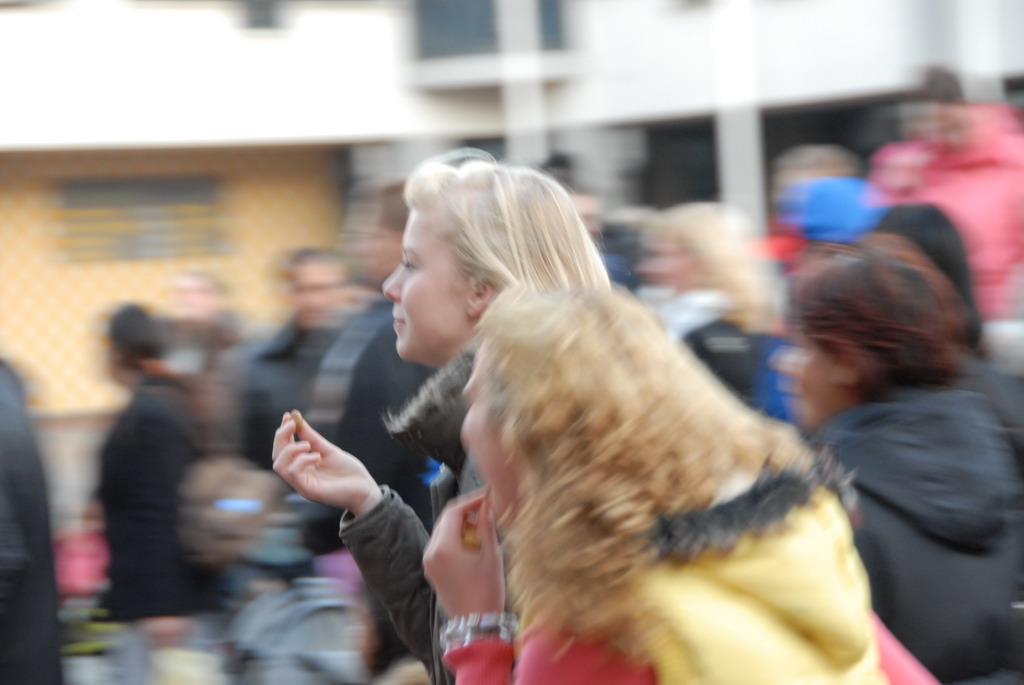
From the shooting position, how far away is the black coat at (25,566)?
102 inches

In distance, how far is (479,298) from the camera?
6.47 ft

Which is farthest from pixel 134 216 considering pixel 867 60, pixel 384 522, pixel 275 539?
pixel 384 522

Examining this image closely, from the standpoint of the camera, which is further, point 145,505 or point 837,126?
point 837,126

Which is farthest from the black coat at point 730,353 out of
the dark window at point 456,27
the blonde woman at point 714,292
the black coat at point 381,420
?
the dark window at point 456,27

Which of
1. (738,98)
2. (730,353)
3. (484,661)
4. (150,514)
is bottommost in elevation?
(150,514)

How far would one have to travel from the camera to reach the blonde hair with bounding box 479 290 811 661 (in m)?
1.29

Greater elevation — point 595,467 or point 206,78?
point 206,78

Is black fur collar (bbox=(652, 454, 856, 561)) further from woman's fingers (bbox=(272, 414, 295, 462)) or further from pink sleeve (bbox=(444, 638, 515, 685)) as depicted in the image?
woman's fingers (bbox=(272, 414, 295, 462))

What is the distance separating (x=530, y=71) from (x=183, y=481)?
1346 cm

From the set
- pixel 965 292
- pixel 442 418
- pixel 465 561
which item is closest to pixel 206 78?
pixel 965 292

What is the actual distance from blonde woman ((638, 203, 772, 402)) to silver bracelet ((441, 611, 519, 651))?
238 centimetres

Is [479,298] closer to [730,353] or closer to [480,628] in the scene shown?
[480,628]

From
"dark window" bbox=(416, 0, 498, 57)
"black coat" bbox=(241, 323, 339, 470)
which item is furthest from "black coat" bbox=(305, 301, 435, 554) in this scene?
"dark window" bbox=(416, 0, 498, 57)

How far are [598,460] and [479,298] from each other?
707mm
